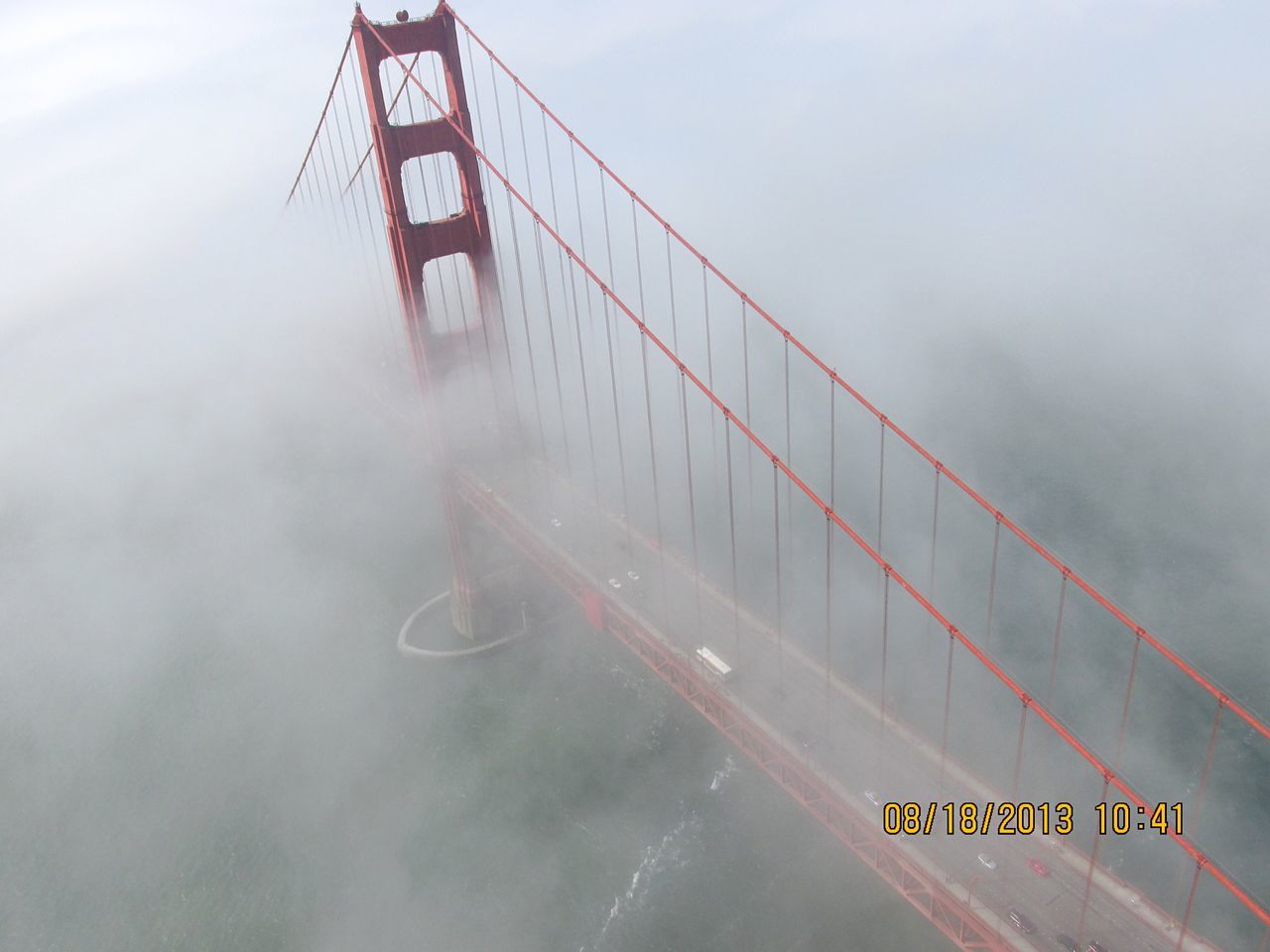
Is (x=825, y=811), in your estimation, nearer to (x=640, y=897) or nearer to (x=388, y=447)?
(x=640, y=897)

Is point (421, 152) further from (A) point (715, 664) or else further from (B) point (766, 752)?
(B) point (766, 752)

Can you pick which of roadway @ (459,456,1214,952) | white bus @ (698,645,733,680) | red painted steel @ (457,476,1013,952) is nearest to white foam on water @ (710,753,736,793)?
red painted steel @ (457,476,1013,952)

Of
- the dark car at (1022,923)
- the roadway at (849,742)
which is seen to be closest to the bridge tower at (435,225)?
the roadway at (849,742)

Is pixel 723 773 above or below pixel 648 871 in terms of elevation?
above

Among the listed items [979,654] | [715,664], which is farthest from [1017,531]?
[715,664]

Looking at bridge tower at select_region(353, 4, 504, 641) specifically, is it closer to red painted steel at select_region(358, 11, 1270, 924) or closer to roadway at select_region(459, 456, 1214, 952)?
red painted steel at select_region(358, 11, 1270, 924)

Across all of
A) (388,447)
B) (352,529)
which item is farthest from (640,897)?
(388,447)
